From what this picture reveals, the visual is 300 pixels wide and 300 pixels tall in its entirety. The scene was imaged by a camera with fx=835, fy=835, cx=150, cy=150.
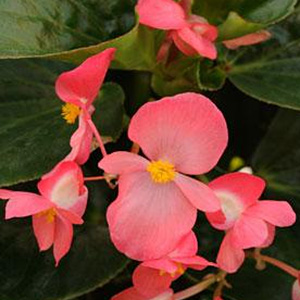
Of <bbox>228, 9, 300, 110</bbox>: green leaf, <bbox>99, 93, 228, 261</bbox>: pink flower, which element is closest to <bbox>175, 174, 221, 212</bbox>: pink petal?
<bbox>99, 93, 228, 261</bbox>: pink flower

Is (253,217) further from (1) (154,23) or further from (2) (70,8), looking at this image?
(2) (70,8)

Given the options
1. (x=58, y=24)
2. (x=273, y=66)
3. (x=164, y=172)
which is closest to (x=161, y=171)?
(x=164, y=172)

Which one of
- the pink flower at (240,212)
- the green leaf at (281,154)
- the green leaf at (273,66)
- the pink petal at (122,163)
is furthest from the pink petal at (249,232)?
the green leaf at (281,154)

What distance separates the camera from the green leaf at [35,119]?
881mm

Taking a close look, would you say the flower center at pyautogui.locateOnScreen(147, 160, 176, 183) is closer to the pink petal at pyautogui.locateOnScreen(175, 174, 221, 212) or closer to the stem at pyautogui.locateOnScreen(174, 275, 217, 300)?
the pink petal at pyautogui.locateOnScreen(175, 174, 221, 212)

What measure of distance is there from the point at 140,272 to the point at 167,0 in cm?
25

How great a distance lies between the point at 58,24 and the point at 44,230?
0.72 feet

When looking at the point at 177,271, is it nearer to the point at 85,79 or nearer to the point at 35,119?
the point at 85,79

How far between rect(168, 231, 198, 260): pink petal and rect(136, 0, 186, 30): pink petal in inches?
7.7

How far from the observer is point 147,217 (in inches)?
28.5

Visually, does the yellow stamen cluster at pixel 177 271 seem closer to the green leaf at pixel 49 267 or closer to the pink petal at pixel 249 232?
the pink petal at pixel 249 232

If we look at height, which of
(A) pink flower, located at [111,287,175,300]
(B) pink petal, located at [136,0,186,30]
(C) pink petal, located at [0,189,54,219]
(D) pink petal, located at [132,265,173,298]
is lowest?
(A) pink flower, located at [111,287,175,300]

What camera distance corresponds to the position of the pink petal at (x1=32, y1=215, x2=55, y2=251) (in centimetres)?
77

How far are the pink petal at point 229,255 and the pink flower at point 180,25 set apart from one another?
177 mm
